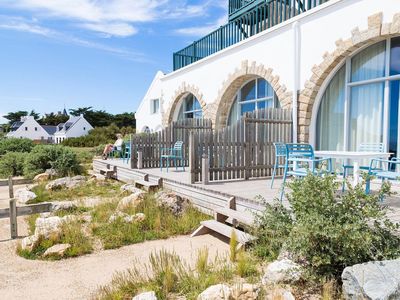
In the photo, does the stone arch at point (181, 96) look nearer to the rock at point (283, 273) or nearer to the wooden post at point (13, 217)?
the wooden post at point (13, 217)

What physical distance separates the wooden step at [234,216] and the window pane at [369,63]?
14.2 feet

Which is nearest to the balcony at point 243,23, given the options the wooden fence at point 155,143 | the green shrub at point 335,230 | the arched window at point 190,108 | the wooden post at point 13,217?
the arched window at point 190,108

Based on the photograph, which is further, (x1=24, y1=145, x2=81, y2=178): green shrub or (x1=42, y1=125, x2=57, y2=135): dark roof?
(x1=42, y1=125, x2=57, y2=135): dark roof

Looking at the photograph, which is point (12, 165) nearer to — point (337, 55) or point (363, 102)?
point (337, 55)

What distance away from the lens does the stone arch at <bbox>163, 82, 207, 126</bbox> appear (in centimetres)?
Result: 1241

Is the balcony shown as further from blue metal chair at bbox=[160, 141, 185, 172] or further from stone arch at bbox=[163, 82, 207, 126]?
blue metal chair at bbox=[160, 141, 185, 172]

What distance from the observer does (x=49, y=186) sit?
9031 millimetres

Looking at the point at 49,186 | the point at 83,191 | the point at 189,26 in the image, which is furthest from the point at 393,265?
the point at 189,26

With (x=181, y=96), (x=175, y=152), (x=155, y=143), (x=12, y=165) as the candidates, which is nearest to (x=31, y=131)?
(x=12, y=165)

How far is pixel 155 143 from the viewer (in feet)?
33.3

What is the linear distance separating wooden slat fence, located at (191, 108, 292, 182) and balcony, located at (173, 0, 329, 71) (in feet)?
10.2

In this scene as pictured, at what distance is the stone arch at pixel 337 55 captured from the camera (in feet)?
19.5

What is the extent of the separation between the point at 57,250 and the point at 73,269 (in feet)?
1.93

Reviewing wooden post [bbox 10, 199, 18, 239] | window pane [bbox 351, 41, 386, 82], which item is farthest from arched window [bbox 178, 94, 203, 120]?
wooden post [bbox 10, 199, 18, 239]
